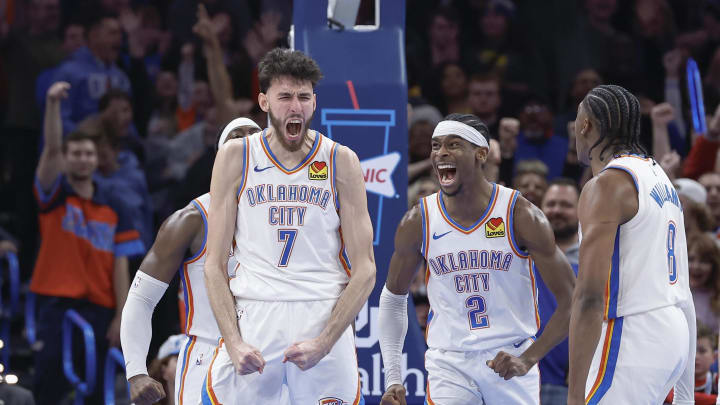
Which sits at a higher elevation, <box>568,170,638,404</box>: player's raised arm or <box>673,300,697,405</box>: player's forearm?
<box>568,170,638,404</box>: player's raised arm

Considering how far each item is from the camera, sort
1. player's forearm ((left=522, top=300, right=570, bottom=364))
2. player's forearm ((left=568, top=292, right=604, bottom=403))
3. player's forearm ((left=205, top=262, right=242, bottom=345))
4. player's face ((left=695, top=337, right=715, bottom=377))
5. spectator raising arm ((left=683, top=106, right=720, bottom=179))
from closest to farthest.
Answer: player's forearm ((left=568, top=292, right=604, bottom=403))
player's forearm ((left=205, top=262, right=242, bottom=345))
player's forearm ((left=522, top=300, right=570, bottom=364))
player's face ((left=695, top=337, right=715, bottom=377))
spectator raising arm ((left=683, top=106, right=720, bottom=179))

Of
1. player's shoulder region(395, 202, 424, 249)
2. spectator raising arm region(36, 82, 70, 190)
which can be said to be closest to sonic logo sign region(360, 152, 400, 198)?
player's shoulder region(395, 202, 424, 249)

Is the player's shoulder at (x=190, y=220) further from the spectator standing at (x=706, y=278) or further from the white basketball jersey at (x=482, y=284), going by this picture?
the spectator standing at (x=706, y=278)

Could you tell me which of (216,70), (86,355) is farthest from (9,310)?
(216,70)

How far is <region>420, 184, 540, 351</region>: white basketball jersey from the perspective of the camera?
571cm

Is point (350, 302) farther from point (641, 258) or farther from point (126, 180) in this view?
point (126, 180)

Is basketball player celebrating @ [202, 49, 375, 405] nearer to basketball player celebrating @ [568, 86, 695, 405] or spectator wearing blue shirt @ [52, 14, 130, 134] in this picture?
basketball player celebrating @ [568, 86, 695, 405]

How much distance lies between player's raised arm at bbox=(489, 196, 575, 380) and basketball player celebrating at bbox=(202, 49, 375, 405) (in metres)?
1.08

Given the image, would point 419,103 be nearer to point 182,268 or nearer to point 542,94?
point 542,94

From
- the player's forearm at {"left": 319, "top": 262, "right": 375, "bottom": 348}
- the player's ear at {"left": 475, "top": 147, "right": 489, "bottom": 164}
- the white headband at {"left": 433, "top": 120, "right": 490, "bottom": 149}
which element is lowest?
the player's forearm at {"left": 319, "top": 262, "right": 375, "bottom": 348}

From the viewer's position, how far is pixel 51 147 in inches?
346

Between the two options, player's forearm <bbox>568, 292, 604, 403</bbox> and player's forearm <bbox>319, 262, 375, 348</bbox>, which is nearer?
player's forearm <bbox>568, 292, 604, 403</bbox>

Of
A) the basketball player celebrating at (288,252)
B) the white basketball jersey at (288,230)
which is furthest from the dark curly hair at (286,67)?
the white basketball jersey at (288,230)

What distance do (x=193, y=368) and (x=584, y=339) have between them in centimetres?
223
